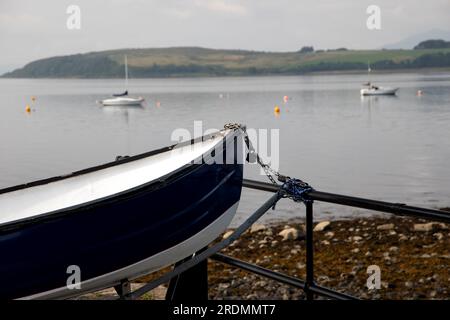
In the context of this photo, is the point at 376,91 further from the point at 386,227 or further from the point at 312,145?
the point at 386,227

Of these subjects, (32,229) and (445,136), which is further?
(445,136)

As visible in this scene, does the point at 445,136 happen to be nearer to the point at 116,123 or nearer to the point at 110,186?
the point at 116,123

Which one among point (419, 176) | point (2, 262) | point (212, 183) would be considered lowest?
point (419, 176)

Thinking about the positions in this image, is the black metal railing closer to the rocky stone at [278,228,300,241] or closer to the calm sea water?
the rocky stone at [278,228,300,241]

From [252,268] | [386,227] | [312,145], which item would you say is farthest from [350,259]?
[312,145]

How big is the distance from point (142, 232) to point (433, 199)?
68.2ft

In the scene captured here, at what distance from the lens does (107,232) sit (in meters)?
3.81

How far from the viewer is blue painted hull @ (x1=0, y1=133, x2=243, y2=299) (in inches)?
142

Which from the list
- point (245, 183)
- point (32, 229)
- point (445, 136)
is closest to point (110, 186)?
point (245, 183)

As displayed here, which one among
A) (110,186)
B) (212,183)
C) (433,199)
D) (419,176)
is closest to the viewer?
(212,183)

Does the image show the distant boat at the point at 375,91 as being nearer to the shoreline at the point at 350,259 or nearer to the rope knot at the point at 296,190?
the shoreline at the point at 350,259

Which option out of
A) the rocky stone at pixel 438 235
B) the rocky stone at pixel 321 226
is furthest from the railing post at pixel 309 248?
the rocky stone at pixel 321 226

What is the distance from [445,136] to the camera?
154ft
